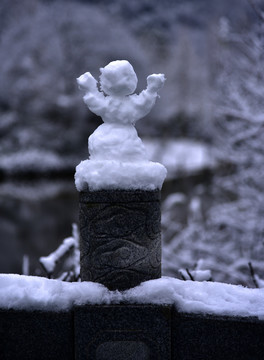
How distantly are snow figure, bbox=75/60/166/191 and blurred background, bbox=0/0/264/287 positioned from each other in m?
2.70

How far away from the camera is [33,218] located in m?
14.4

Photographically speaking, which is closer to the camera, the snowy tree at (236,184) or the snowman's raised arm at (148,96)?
the snowman's raised arm at (148,96)

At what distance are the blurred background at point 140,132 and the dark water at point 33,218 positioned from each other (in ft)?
0.15

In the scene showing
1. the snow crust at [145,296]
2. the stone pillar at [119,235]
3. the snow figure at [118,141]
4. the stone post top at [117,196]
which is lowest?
the snow crust at [145,296]

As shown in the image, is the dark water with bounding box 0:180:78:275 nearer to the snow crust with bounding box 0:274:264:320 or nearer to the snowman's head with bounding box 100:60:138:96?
the snow crust with bounding box 0:274:264:320

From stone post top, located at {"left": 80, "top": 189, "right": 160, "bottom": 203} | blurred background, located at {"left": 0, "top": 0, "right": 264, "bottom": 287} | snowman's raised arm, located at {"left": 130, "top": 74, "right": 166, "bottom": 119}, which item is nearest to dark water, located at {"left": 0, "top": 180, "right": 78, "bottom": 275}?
blurred background, located at {"left": 0, "top": 0, "right": 264, "bottom": 287}

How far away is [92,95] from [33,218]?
11.9 metres

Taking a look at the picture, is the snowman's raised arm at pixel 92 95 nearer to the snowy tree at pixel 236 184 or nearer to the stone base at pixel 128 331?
the stone base at pixel 128 331

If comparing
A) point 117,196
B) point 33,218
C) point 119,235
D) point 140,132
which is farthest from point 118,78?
point 140,132

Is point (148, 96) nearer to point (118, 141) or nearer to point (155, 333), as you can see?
point (118, 141)

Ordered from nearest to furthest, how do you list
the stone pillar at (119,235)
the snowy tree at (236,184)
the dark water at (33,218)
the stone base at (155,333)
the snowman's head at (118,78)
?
the stone base at (155,333) → the stone pillar at (119,235) → the snowman's head at (118,78) → the snowy tree at (236,184) → the dark water at (33,218)

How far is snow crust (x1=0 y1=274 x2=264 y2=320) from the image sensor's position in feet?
9.32

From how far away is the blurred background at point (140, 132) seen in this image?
7.24m

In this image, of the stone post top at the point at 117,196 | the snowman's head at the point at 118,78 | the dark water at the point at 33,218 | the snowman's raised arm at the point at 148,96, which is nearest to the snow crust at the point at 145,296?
the stone post top at the point at 117,196
